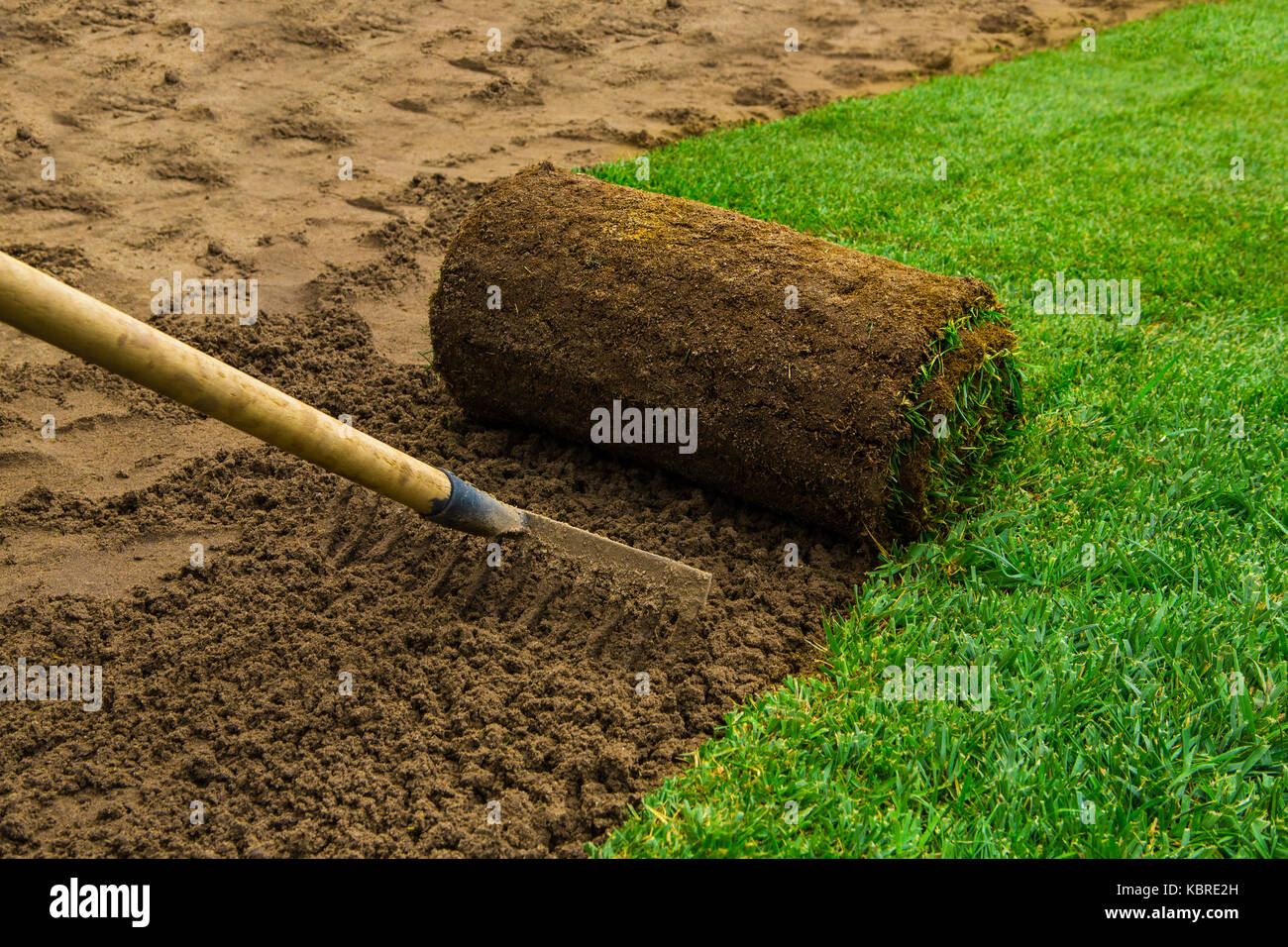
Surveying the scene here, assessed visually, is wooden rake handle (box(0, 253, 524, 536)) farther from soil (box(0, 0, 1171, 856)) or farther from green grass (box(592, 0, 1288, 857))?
green grass (box(592, 0, 1288, 857))

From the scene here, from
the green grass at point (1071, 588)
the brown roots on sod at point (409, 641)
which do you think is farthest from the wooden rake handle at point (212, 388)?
the green grass at point (1071, 588)

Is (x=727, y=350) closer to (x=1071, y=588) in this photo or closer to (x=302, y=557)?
(x=1071, y=588)

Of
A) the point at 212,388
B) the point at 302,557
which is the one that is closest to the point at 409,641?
the point at 302,557

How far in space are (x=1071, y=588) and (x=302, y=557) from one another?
2409 millimetres

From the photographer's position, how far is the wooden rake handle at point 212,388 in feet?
6.32

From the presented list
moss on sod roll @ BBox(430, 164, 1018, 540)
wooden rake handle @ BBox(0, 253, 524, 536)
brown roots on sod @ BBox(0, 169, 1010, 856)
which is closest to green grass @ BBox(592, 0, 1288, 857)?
brown roots on sod @ BBox(0, 169, 1010, 856)

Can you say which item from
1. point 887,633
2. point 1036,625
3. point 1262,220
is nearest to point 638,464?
point 887,633

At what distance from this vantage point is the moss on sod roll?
3.14 meters

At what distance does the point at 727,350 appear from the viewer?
3268 mm

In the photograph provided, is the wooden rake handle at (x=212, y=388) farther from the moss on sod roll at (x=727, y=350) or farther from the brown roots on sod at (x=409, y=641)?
the moss on sod roll at (x=727, y=350)

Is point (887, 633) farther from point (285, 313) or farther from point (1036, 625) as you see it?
point (285, 313)

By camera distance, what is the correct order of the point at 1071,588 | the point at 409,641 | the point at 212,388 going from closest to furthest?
the point at 212,388
the point at 409,641
the point at 1071,588

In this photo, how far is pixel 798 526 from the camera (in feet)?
11.1

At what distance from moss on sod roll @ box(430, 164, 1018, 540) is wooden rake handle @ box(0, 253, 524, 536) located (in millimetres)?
776
